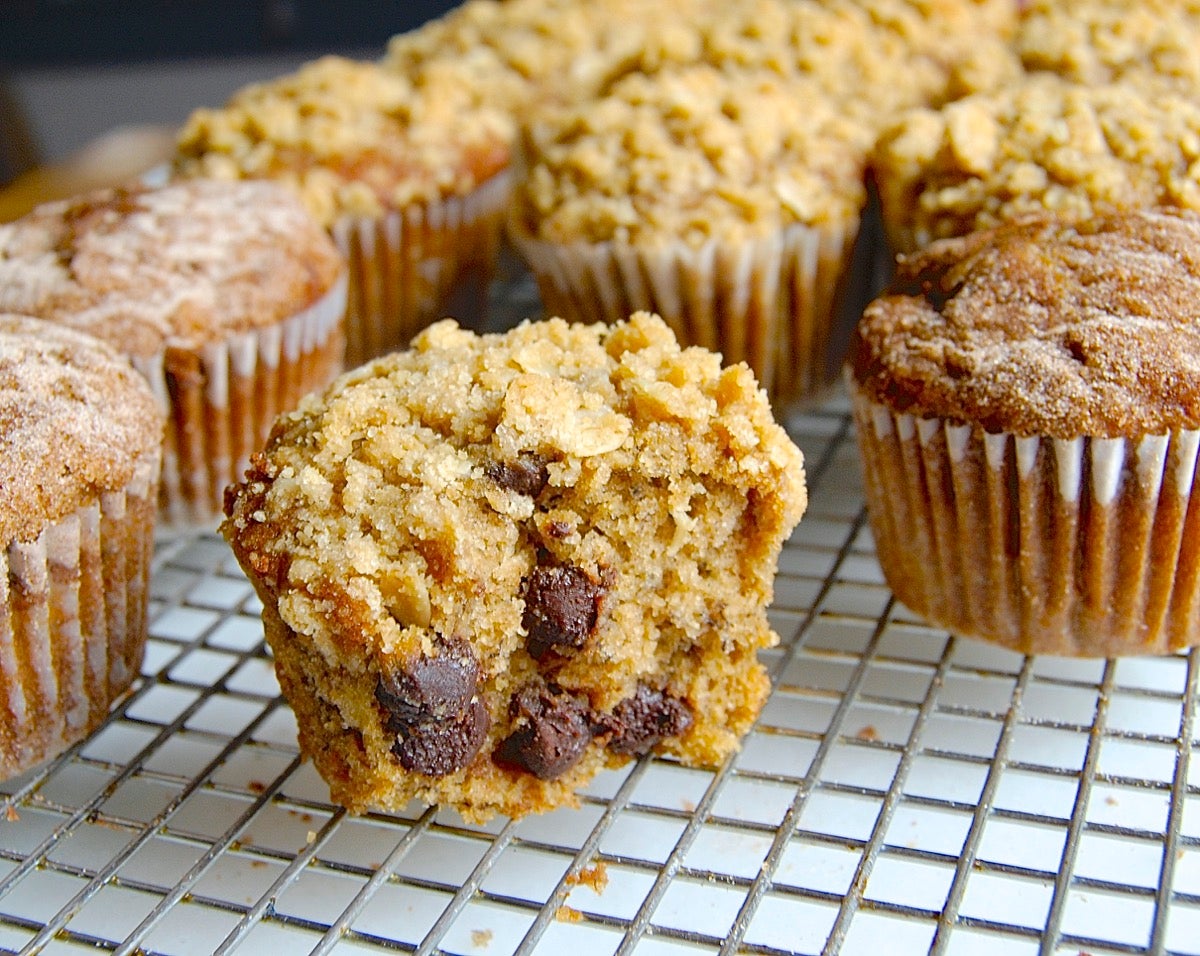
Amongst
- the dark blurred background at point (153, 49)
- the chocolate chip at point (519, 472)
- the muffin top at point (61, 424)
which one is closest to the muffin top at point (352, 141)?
the muffin top at point (61, 424)

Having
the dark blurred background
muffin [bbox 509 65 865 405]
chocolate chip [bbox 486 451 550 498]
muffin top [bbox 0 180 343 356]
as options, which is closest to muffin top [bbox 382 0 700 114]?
muffin [bbox 509 65 865 405]

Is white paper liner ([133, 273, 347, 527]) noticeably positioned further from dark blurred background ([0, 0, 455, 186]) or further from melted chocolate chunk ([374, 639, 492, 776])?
dark blurred background ([0, 0, 455, 186])

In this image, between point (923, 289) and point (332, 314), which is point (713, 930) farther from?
point (332, 314)

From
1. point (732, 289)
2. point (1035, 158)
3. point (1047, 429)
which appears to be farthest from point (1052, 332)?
point (732, 289)

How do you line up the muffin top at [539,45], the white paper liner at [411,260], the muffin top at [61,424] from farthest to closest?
the muffin top at [539,45] < the white paper liner at [411,260] < the muffin top at [61,424]

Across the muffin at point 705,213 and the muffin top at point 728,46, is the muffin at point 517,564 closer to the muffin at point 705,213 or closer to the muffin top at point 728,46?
the muffin at point 705,213

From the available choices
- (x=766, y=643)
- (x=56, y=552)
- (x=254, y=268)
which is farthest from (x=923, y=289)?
(x=56, y=552)
